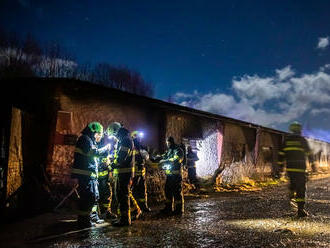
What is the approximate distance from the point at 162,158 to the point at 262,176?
13529 millimetres

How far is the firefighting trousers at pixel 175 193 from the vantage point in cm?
742

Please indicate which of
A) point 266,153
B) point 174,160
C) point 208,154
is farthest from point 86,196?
point 266,153

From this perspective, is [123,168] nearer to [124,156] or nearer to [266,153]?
[124,156]

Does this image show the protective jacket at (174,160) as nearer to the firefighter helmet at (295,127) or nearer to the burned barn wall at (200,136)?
the firefighter helmet at (295,127)

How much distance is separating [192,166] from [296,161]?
20.2 ft

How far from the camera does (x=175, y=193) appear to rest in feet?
24.6

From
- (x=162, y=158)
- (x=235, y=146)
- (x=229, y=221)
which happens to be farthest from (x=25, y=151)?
(x=235, y=146)

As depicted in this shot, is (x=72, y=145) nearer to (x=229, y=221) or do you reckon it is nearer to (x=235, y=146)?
(x=229, y=221)

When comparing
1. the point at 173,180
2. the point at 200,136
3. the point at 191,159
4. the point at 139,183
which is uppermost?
the point at 200,136

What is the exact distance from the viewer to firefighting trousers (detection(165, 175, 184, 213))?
742cm

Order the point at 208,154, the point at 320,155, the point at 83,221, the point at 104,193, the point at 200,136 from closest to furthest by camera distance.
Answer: the point at 83,221
the point at 104,193
the point at 200,136
the point at 208,154
the point at 320,155

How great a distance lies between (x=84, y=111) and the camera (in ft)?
31.2

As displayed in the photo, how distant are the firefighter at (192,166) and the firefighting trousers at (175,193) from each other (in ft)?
17.5

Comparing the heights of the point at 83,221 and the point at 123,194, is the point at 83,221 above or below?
below
